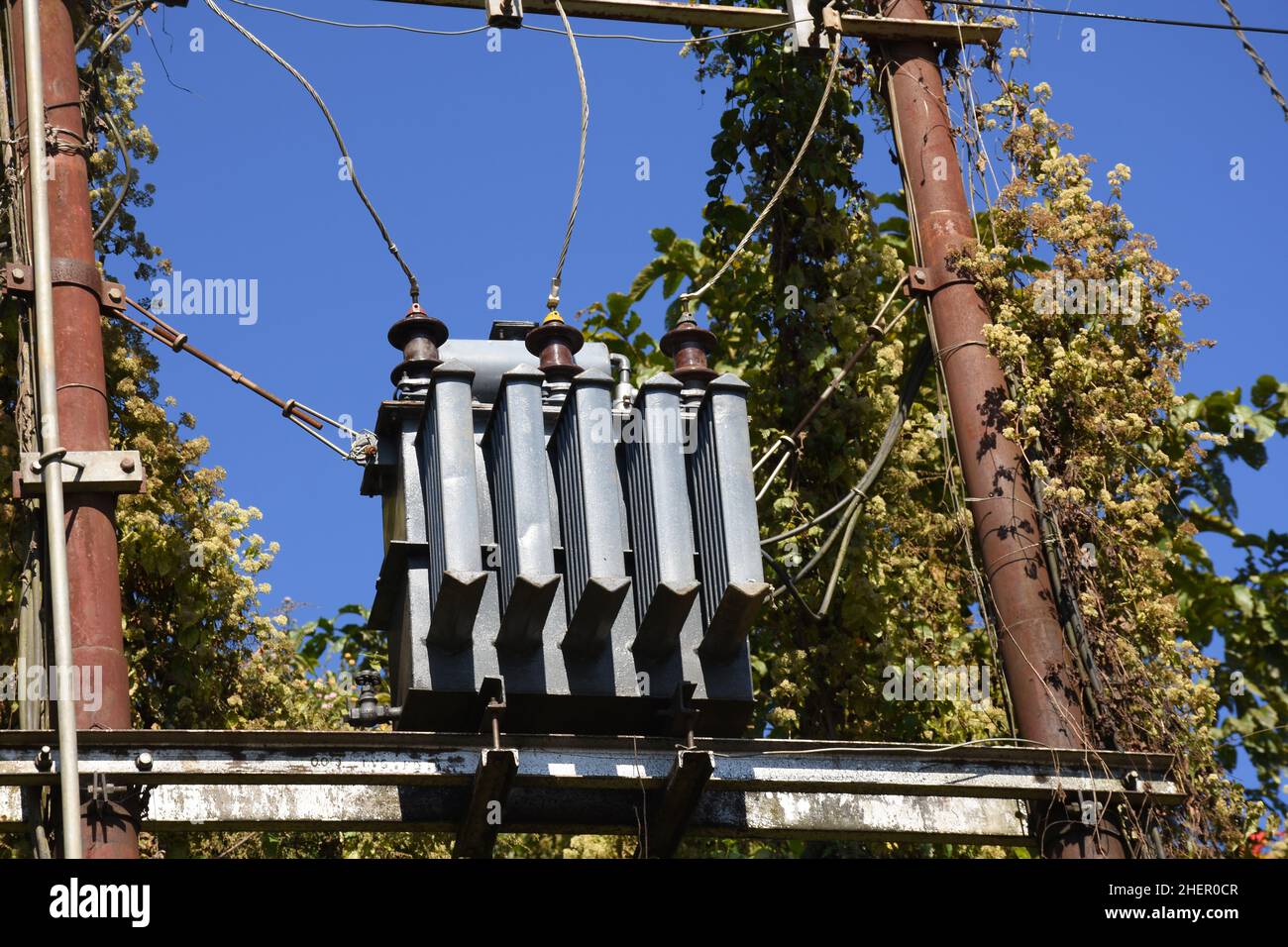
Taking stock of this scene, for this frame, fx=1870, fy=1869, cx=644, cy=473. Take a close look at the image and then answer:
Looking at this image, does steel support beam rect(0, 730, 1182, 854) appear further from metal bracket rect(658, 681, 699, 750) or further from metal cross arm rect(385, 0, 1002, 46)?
metal cross arm rect(385, 0, 1002, 46)

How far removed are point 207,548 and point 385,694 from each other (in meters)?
4.35

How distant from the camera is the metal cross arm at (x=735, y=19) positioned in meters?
9.21

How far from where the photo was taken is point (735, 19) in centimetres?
952

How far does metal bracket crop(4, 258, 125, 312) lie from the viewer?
7953mm

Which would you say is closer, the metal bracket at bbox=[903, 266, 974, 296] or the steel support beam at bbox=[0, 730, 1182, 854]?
the steel support beam at bbox=[0, 730, 1182, 854]

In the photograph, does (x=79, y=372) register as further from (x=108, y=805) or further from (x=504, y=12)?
(x=504, y=12)

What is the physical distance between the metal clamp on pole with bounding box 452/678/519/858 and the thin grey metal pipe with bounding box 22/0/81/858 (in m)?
1.47

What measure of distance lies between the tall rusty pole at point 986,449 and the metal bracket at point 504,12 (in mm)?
1988

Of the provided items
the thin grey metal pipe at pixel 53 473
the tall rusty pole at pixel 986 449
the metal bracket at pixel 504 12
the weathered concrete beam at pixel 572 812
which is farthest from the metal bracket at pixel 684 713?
the metal bracket at pixel 504 12

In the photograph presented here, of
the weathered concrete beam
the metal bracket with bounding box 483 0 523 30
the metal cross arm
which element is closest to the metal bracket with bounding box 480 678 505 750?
the weathered concrete beam

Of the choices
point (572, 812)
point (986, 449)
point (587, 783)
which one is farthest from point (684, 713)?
point (986, 449)

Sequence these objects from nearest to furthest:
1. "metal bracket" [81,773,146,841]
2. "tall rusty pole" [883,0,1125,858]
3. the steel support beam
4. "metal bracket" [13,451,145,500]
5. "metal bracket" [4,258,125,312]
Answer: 1. "metal bracket" [81,773,146,841]
2. the steel support beam
3. "metal bracket" [13,451,145,500]
4. "metal bracket" [4,258,125,312]
5. "tall rusty pole" [883,0,1125,858]

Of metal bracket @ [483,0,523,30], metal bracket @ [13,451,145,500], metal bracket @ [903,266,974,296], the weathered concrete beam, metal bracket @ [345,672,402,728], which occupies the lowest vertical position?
the weathered concrete beam

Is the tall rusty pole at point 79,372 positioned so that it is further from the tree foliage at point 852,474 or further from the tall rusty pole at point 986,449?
the tall rusty pole at point 986,449
